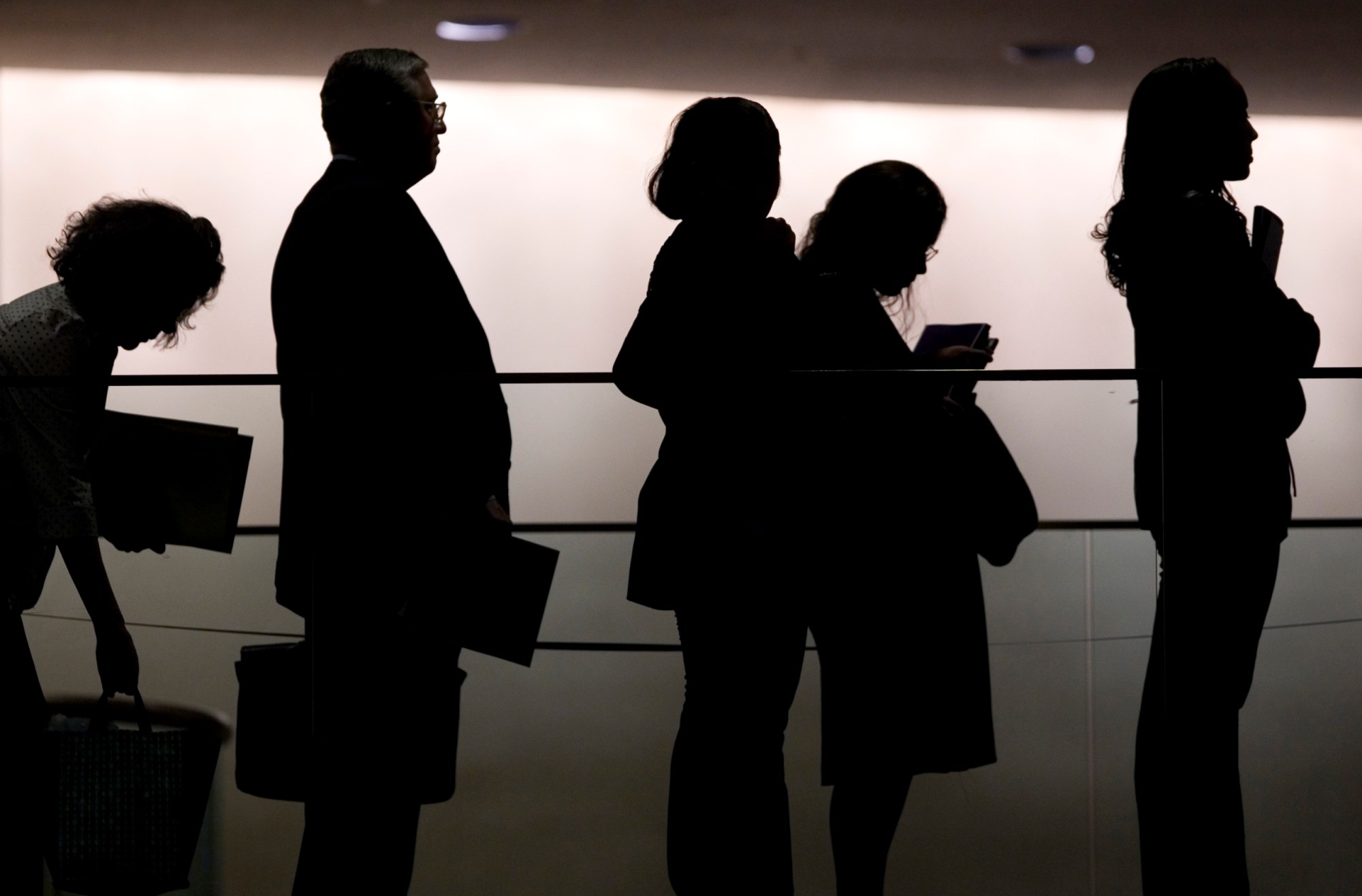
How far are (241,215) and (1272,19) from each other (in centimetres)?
349

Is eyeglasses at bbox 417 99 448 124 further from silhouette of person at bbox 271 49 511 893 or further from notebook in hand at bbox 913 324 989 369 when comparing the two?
notebook in hand at bbox 913 324 989 369

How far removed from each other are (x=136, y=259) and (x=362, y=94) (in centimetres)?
43

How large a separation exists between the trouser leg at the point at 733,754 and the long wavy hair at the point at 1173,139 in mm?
882

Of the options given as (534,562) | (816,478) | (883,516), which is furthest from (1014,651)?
(534,562)

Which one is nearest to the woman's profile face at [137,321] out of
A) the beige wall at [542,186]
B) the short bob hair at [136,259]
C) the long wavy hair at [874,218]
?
the short bob hair at [136,259]

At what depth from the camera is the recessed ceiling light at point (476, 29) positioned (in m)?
3.88

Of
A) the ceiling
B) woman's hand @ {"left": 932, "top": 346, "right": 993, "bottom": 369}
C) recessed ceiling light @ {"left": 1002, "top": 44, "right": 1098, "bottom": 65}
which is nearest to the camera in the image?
woman's hand @ {"left": 932, "top": 346, "right": 993, "bottom": 369}

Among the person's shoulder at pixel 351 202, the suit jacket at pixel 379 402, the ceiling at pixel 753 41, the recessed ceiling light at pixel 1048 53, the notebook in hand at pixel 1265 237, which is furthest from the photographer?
the recessed ceiling light at pixel 1048 53

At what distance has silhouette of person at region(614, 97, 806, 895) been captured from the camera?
1.71 meters

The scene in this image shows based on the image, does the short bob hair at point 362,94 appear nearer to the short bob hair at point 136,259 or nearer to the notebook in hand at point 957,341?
the short bob hair at point 136,259

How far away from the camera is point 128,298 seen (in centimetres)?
181

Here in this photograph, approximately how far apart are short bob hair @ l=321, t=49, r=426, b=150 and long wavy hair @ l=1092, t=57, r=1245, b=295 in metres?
1.20

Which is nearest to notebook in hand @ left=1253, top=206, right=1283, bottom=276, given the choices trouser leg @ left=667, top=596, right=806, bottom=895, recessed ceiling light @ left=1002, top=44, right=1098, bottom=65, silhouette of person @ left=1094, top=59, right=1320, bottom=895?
silhouette of person @ left=1094, top=59, right=1320, bottom=895

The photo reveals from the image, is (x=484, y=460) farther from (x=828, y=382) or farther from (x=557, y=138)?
(x=557, y=138)
